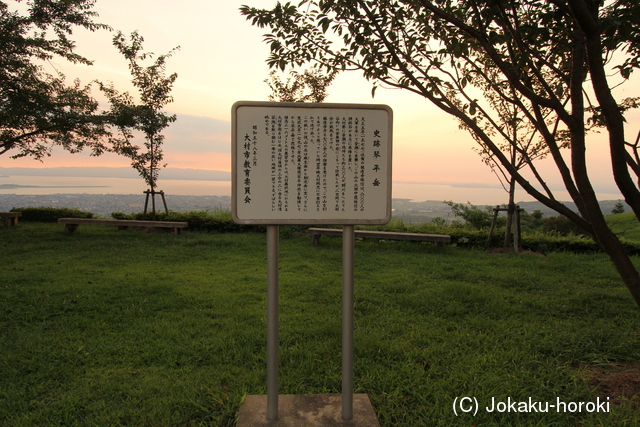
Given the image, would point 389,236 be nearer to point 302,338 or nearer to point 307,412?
point 302,338

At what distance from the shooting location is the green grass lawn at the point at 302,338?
282 cm

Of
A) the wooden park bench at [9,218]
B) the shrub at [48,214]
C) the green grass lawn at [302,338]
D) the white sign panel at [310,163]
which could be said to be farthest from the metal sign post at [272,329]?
the shrub at [48,214]

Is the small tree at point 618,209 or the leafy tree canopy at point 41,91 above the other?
the leafy tree canopy at point 41,91

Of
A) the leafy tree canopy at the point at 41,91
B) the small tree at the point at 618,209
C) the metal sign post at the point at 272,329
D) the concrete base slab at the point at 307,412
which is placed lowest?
the concrete base slab at the point at 307,412

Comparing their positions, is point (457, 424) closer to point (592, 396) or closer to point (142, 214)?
point (592, 396)

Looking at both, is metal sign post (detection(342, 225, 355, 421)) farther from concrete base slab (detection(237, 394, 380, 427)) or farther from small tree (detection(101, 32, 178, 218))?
small tree (detection(101, 32, 178, 218))

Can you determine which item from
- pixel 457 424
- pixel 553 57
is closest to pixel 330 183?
pixel 457 424

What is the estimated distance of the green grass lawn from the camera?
282cm

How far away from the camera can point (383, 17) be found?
376 cm

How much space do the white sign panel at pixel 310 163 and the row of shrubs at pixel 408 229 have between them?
297 inches

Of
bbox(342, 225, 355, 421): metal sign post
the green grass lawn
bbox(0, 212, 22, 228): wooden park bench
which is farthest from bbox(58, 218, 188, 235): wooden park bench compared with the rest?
bbox(342, 225, 355, 421): metal sign post

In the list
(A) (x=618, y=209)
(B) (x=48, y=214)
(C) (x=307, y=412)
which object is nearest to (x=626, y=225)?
(A) (x=618, y=209)

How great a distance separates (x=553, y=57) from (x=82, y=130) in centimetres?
1186

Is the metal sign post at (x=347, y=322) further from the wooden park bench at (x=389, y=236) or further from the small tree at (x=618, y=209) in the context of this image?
the small tree at (x=618, y=209)
